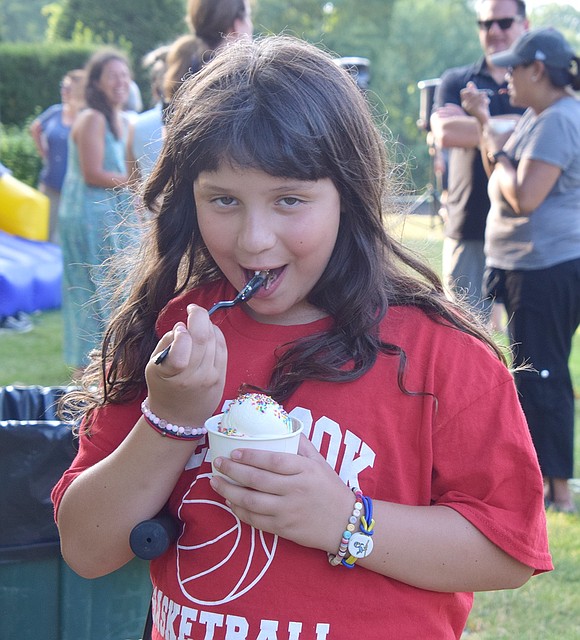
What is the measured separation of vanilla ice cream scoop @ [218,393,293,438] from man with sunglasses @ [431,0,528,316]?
134 inches

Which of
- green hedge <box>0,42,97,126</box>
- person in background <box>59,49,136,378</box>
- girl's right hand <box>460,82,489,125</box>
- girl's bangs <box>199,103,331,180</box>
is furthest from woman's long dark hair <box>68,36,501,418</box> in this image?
green hedge <box>0,42,97,126</box>

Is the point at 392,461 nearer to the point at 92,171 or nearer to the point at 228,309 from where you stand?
the point at 228,309

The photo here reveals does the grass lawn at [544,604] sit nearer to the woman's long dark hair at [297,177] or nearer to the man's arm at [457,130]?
the woman's long dark hair at [297,177]

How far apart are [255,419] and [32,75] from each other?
1735 cm

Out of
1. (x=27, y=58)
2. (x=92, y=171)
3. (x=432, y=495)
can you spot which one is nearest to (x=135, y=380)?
(x=432, y=495)

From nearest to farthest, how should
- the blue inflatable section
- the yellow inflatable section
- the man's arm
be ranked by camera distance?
the man's arm
the blue inflatable section
the yellow inflatable section

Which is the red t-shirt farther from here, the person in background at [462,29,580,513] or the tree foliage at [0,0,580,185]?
the tree foliage at [0,0,580,185]

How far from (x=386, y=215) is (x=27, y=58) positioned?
17.0 metres

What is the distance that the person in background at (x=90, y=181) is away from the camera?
5.05 m

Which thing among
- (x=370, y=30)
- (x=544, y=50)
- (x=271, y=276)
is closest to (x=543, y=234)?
(x=544, y=50)

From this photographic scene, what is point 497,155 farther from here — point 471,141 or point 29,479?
point 29,479

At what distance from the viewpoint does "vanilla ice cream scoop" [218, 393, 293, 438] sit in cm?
123

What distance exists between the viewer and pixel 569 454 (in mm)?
3898

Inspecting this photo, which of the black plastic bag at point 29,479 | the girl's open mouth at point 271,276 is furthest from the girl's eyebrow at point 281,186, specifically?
the black plastic bag at point 29,479
